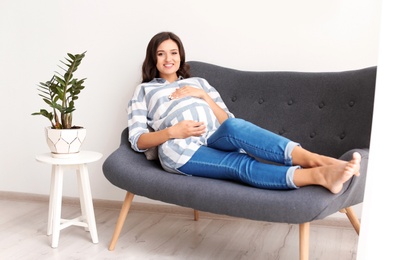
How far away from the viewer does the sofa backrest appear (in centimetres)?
239

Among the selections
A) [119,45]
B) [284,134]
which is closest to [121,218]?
[284,134]

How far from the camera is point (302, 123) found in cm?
254

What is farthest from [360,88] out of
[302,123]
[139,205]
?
[139,205]

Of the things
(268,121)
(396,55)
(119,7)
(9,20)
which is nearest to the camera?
(396,55)

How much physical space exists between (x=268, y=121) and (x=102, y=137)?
1.11 metres

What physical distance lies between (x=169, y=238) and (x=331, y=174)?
106 cm

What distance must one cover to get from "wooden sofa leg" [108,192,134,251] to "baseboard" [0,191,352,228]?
0.67 m

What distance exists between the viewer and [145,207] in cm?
310

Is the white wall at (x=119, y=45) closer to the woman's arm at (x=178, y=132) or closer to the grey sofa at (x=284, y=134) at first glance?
the grey sofa at (x=284, y=134)

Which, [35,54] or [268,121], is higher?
[35,54]

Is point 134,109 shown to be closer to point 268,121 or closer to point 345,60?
point 268,121

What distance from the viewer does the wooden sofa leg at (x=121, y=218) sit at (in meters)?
2.37

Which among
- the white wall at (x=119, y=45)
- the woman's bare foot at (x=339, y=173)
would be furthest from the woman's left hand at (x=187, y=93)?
A: the woman's bare foot at (x=339, y=173)

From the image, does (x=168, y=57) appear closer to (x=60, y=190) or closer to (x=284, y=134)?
(x=284, y=134)
